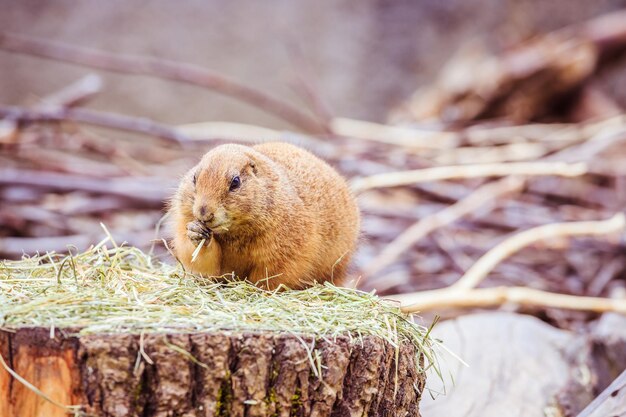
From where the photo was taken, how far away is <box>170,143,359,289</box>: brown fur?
369 centimetres

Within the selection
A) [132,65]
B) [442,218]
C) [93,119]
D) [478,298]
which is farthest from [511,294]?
[132,65]

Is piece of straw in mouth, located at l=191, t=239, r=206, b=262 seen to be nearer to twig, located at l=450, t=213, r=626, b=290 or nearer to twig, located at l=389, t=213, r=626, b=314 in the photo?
twig, located at l=389, t=213, r=626, b=314

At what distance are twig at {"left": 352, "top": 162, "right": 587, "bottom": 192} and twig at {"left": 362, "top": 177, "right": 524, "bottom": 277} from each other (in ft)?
0.67

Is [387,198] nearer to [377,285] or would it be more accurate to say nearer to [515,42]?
[377,285]

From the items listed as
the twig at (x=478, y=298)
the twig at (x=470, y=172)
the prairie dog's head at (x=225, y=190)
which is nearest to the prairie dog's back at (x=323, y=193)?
the prairie dog's head at (x=225, y=190)

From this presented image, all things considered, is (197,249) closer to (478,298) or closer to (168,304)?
(168,304)

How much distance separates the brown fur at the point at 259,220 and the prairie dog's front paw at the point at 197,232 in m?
0.01

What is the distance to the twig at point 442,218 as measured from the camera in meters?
7.03

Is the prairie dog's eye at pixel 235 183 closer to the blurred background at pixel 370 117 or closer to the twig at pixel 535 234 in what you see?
the blurred background at pixel 370 117

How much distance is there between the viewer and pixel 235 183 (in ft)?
12.2

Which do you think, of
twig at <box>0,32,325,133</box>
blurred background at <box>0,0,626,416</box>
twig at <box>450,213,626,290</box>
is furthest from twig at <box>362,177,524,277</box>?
twig at <box>0,32,325,133</box>

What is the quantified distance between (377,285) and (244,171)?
395 cm

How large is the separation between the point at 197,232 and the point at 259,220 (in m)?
0.35

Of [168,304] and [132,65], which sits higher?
[132,65]
